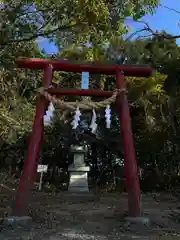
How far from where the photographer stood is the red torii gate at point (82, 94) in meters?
4.31

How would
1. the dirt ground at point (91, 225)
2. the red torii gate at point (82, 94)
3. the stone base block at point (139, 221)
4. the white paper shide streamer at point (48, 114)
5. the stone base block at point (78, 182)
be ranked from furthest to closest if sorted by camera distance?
the stone base block at point (78, 182)
the white paper shide streamer at point (48, 114)
the red torii gate at point (82, 94)
the stone base block at point (139, 221)
the dirt ground at point (91, 225)

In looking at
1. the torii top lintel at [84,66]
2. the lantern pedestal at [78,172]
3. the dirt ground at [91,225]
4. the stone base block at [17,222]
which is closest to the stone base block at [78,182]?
the lantern pedestal at [78,172]

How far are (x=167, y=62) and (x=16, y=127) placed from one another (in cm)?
516

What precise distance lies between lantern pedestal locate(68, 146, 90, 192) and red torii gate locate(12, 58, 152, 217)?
14.9 ft

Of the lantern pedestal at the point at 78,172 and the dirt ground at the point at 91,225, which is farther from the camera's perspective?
the lantern pedestal at the point at 78,172

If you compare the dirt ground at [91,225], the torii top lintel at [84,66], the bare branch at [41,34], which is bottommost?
the dirt ground at [91,225]

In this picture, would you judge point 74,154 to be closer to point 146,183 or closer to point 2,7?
point 146,183

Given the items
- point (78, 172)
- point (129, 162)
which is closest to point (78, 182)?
point (78, 172)

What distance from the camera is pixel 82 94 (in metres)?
4.84

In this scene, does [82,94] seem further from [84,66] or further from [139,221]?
[139,221]

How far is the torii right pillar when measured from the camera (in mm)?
4328

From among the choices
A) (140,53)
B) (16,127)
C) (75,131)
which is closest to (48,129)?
(75,131)

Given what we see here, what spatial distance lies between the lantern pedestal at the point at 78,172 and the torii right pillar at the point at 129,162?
178 inches

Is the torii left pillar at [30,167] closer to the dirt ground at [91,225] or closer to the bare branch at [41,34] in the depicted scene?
the dirt ground at [91,225]
